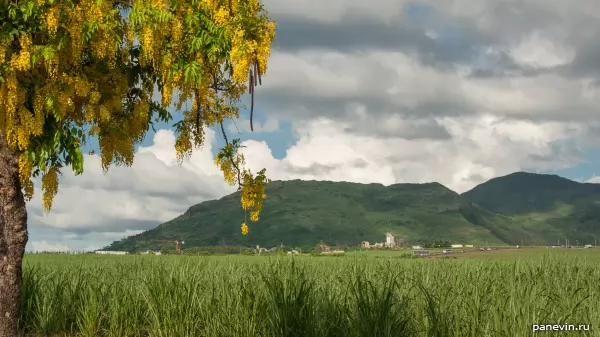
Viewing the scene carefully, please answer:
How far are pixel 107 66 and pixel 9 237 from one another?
13.1ft

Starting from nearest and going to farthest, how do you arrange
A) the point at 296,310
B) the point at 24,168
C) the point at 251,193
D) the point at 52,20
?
1. the point at 296,310
2. the point at 52,20
3. the point at 24,168
4. the point at 251,193

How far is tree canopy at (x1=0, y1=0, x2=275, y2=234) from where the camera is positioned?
10.7m

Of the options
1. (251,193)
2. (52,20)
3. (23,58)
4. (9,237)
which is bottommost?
(9,237)

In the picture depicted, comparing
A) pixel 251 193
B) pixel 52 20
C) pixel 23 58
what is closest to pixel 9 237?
pixel 23 58

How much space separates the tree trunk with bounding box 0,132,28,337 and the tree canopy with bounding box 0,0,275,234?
284 millimetres

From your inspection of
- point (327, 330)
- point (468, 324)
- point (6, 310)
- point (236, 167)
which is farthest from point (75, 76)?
point (468, 324)

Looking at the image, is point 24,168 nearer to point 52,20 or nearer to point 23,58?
point 23,58

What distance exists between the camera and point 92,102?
11898mm

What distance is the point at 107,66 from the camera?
41.1 feet

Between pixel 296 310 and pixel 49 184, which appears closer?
pixel 296 310

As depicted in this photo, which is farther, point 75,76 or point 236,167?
point 236,167

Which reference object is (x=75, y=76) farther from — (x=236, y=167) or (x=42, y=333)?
(x=42, y=333)

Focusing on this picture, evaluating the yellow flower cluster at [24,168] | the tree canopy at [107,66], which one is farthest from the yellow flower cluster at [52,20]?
the yellow flower cluster at [24,168]

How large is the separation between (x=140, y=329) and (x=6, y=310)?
9.06 ft
